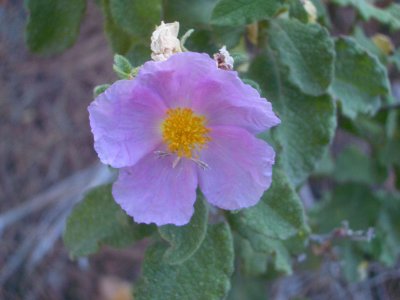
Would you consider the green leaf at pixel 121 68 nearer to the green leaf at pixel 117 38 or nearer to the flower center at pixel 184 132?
the flower center at pixel 184 132

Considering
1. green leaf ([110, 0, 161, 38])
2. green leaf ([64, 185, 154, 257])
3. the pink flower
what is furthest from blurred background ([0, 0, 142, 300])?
the pink flower

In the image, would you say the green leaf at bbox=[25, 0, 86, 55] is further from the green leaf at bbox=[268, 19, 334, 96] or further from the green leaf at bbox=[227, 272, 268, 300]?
the green leaf at bbox=[227, 272, 268, 300]

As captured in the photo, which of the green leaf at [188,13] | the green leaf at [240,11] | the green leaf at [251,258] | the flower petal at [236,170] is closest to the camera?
the flower petal at [236,170]

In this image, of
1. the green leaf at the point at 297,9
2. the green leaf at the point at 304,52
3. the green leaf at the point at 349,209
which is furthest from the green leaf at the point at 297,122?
the green leaf at the point at 349,209

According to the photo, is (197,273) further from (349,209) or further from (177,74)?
(349,209)

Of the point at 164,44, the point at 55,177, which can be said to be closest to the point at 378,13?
the point at 164,44

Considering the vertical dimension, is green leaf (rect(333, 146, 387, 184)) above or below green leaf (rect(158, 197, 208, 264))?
below

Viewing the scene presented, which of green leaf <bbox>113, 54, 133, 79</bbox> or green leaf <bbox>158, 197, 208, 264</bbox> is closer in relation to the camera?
green leaf <bbox>113, 54, 133, 79</bbox>
